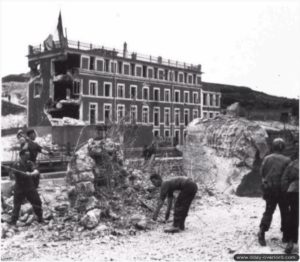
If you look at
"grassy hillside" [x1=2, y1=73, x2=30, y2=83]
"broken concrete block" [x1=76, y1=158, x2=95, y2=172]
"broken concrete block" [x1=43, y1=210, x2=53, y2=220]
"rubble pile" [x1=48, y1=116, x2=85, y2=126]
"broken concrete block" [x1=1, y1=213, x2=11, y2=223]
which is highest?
"grassy hillside" [x1=2, y1=73, x2=30, y2=83]

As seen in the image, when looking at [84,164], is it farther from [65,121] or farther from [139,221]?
[65,121]

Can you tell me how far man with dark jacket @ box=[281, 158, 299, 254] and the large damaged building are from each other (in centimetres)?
2848

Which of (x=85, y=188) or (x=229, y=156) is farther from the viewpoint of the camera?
(x=229, y=156)

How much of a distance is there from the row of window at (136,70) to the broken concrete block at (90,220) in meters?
33.6

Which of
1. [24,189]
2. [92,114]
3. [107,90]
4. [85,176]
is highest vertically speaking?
[107,90]

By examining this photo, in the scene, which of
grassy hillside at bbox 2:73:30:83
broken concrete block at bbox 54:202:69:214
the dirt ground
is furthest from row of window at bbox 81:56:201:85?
the dirt ground

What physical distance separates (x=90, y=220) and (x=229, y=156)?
241 inches

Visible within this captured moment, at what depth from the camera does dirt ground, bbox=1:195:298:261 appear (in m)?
6.83

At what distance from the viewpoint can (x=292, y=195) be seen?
21.6 ft

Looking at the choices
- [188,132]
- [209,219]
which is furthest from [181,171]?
[209,219]

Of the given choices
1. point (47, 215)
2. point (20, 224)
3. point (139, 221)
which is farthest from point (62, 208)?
point (139, 221)

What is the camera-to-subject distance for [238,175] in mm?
12820

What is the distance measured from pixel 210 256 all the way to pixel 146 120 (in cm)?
4080

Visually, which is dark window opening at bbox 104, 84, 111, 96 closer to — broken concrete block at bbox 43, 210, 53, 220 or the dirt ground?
broken concrete block at bbox 43, 210, 53, 220
